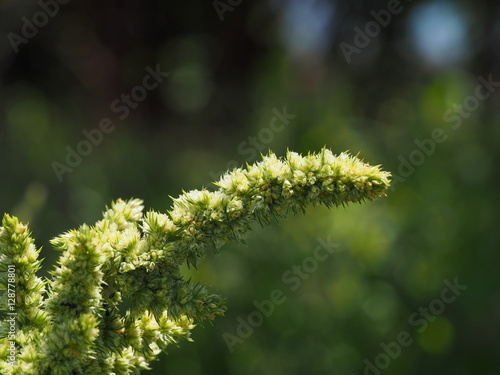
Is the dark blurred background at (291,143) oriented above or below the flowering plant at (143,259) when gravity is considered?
above

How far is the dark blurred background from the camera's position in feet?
11.7

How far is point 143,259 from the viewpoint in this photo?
2.95 feet

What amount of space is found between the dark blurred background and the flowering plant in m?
2.56

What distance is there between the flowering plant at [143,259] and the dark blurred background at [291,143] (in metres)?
2.56

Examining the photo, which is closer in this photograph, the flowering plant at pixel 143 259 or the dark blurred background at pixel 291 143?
the flowering plant at pixel 143 259

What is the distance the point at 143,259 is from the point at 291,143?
352 centimetres

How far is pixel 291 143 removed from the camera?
4.37 meters

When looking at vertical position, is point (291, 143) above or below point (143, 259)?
above

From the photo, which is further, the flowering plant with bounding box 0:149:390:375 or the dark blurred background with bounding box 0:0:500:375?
the dark blurred background with bounding box 0:0:500:375

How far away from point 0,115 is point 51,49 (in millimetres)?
1087

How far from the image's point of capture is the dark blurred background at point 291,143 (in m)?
3.55

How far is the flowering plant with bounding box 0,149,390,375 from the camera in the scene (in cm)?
86

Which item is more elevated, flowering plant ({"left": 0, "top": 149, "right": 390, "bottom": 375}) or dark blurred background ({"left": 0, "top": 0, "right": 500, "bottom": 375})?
dark blurred background ({"left": 0, "top": 0, "right": 500, "bottom": 375})

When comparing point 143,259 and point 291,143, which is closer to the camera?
point 143,259
